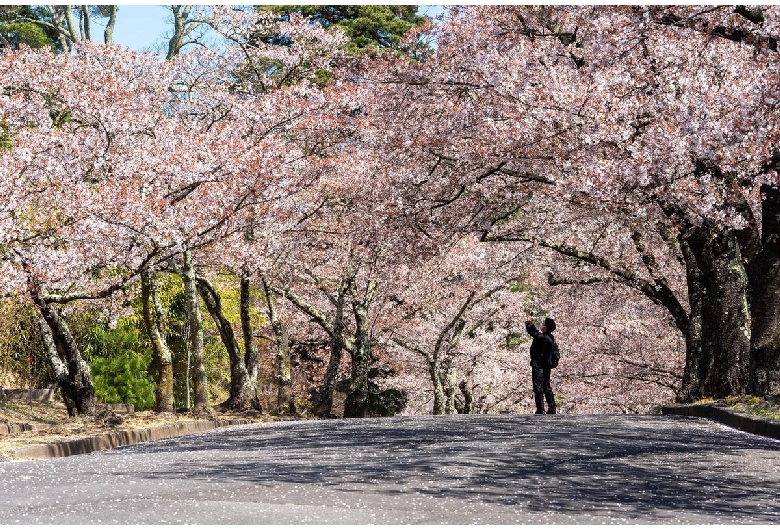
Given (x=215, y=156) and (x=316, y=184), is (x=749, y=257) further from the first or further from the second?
(x=316, y=184)

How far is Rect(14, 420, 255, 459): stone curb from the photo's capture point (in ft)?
47.8

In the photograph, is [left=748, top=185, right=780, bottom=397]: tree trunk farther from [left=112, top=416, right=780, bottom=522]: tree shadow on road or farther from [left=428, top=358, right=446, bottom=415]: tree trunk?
[left=428, top=358, right=446, bottom=415]: tree trunk

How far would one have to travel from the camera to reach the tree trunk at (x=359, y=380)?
3147cm

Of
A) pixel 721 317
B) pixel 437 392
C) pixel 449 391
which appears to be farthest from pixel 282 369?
pixel 721 317

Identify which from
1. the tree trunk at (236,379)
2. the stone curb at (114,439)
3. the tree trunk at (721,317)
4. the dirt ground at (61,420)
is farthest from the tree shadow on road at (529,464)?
the tree trunk at (236,379)

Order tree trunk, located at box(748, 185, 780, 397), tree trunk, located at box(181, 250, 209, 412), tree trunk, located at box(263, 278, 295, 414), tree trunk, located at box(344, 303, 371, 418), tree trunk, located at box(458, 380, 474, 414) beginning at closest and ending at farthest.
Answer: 1. tree trunk, located at box(748, 185, 780, 397)
2. tree trunk, located at box(181, 250, 209, 412)
3. tree trunk, located at box(263, 278, 295, 414)
4. tree trunk, located at box(344, 303, 371, 418)
5. tree trunk, located at box(458, 380, 474, 414)

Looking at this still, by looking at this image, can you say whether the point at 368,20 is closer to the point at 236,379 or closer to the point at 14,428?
the point at 236,379

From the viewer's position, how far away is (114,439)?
663 inches

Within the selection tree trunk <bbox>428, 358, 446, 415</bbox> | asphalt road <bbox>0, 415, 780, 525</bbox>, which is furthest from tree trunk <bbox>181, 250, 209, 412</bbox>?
tree trunk <bbox>428, 358, 446, 415</bbox>

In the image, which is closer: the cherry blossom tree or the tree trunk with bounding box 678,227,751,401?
the cherry blossom tree

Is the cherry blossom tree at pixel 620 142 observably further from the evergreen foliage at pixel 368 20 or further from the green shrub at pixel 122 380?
the evergreen foliage at pixel 368 20

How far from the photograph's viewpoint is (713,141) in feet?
55.6

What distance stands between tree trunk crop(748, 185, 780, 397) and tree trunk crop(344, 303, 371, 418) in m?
14.1

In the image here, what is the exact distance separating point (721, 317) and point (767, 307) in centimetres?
256
